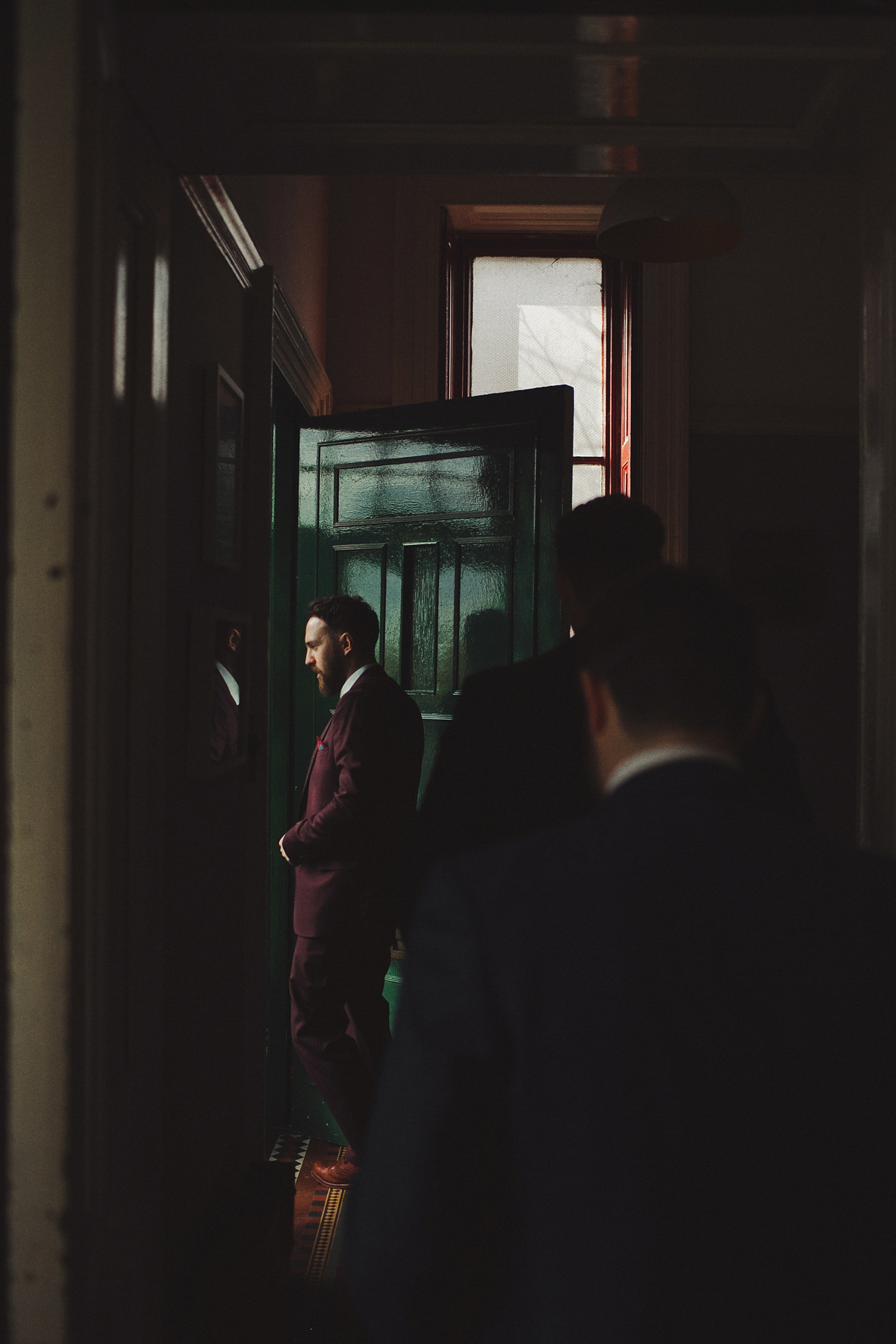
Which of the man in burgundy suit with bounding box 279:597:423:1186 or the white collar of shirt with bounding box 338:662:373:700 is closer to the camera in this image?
the man in burgundy suit with bounding box 279:597:423:1186

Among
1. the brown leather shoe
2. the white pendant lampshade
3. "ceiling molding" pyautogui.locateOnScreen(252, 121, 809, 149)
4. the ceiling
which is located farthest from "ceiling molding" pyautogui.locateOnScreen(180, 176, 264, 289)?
the brown leather shoe

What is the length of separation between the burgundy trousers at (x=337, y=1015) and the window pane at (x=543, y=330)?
2809mm

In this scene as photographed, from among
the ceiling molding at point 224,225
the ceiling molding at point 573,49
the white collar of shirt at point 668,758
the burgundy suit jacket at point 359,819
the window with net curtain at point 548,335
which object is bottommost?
the burgundy suit jacket at point 359,819

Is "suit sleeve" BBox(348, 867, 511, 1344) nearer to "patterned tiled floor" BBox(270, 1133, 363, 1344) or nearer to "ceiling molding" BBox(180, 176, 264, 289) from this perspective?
"ceiling molding" BBox(180, 176, 264, 289)

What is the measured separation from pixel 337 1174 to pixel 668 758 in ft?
10.1

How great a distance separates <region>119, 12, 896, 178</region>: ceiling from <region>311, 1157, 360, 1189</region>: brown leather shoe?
3.06m

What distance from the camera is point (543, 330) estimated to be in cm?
512

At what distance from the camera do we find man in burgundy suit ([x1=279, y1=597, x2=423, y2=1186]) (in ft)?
10.8

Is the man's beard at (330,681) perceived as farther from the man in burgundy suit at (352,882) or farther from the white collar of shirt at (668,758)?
the white collar of shirt at (668,758)

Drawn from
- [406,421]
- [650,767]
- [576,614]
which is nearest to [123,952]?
[576,614]

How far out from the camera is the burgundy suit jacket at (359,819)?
129 inches

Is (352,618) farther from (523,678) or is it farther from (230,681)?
(523,678)

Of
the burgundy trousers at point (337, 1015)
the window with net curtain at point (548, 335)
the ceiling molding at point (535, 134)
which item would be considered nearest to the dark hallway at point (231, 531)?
the ceiling molding at point (535, 134)

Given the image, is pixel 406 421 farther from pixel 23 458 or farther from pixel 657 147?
pixel 23 458
